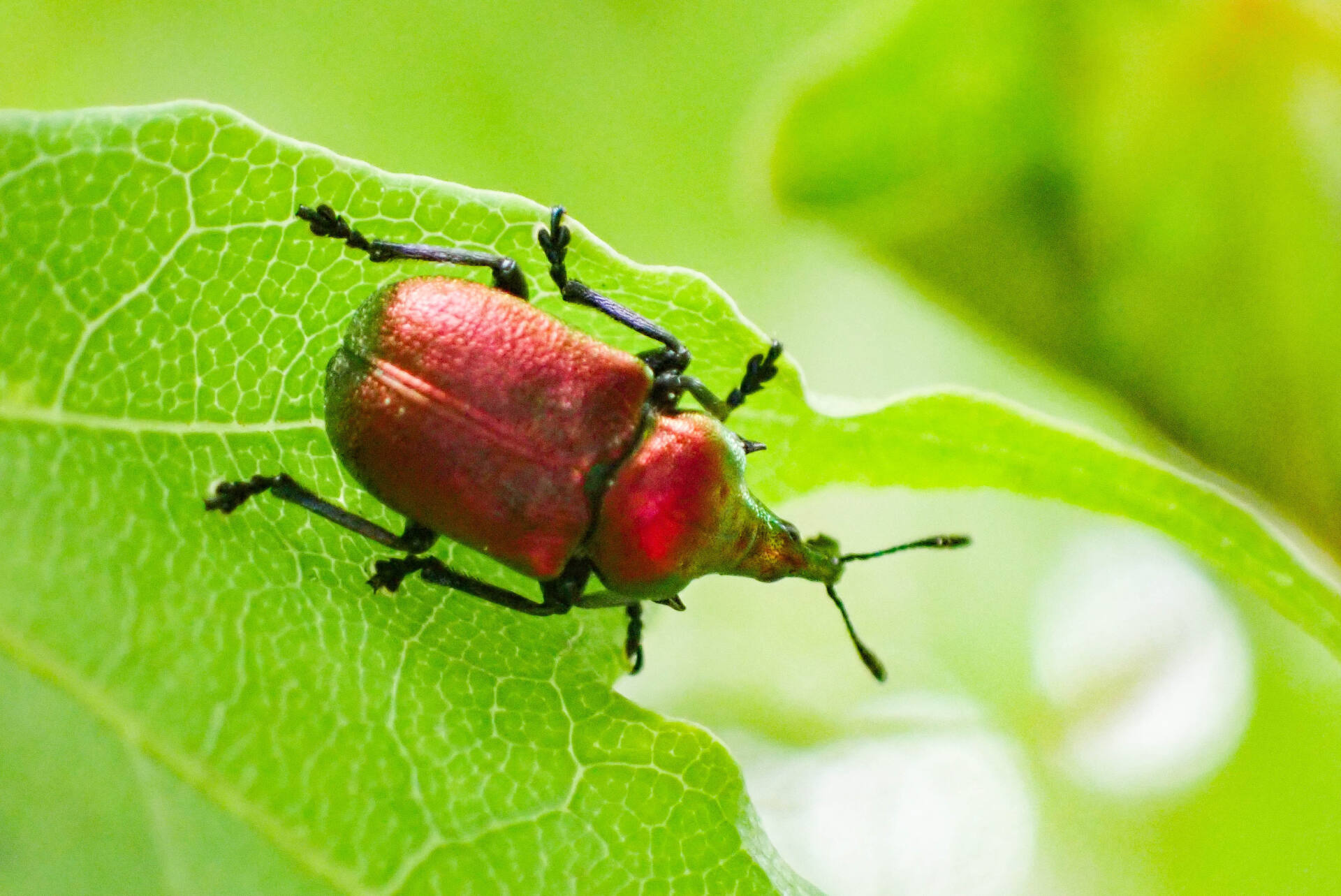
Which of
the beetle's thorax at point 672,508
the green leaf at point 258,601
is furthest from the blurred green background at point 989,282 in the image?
the green leaf at point 258,601

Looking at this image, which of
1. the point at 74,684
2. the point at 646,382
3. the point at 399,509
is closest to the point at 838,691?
the point at 646,382

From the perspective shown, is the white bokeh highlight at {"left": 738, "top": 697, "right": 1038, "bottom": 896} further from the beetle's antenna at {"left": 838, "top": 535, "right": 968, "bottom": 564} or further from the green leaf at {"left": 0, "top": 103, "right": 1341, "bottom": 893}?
the green leaf at {"left": 0, "top": 103, "right": 1341, "bottom": 893}

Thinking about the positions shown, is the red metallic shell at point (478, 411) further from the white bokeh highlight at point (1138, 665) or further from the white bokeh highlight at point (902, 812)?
the white bokeh highlight at point (1138, 665)

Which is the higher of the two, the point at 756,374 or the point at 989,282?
the point at 989,282

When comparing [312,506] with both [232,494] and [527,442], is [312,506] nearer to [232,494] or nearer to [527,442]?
[232,494]

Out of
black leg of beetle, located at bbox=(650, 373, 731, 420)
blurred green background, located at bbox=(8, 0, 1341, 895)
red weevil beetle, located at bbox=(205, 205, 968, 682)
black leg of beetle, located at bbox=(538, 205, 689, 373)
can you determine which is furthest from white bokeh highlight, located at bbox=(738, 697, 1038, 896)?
black leg of beetle, located at bbox=(538, 205, 689, 373)

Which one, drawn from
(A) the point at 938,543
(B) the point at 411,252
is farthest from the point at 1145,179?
(B) the point at 411,252
